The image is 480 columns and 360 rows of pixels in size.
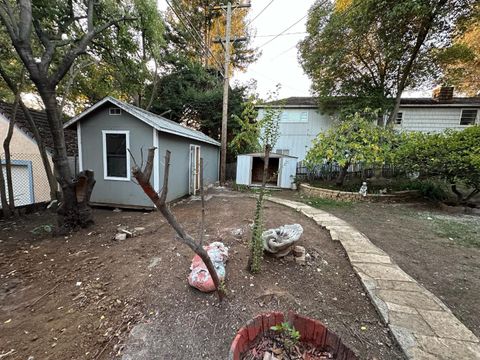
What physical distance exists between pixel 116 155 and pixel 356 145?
757 centimetres

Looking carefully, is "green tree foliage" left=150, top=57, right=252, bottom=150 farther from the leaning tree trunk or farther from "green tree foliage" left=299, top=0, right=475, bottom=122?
the leaning tree trunk

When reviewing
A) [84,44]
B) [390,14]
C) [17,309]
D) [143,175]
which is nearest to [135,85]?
[84,44]

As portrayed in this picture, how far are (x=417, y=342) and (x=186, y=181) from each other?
7.16m

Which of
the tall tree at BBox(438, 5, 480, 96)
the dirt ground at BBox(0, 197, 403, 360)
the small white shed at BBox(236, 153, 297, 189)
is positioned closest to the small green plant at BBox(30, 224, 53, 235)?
the dirt ground at BBox(0, 197, 403, 360)

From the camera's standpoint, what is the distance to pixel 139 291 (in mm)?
2371

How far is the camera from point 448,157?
5617 millimetres

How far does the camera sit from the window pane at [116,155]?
5875 mm

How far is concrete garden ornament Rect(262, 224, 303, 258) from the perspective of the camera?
2.77 m

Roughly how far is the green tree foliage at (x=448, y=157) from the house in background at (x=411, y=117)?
511 centimetres

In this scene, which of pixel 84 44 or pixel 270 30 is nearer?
pixel 84 44

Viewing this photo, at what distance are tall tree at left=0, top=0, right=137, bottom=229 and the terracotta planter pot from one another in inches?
171

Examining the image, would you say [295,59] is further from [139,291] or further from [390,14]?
[139,291]

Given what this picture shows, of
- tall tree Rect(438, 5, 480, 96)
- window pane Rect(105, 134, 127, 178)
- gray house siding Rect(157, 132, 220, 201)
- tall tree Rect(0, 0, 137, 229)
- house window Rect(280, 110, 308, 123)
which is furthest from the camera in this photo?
house window Rect(280, 110, 308, 123)

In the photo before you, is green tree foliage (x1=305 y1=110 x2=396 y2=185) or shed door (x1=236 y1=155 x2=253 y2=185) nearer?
green tree foliage (x1=305 y1=110 x2=396 y2=185)
